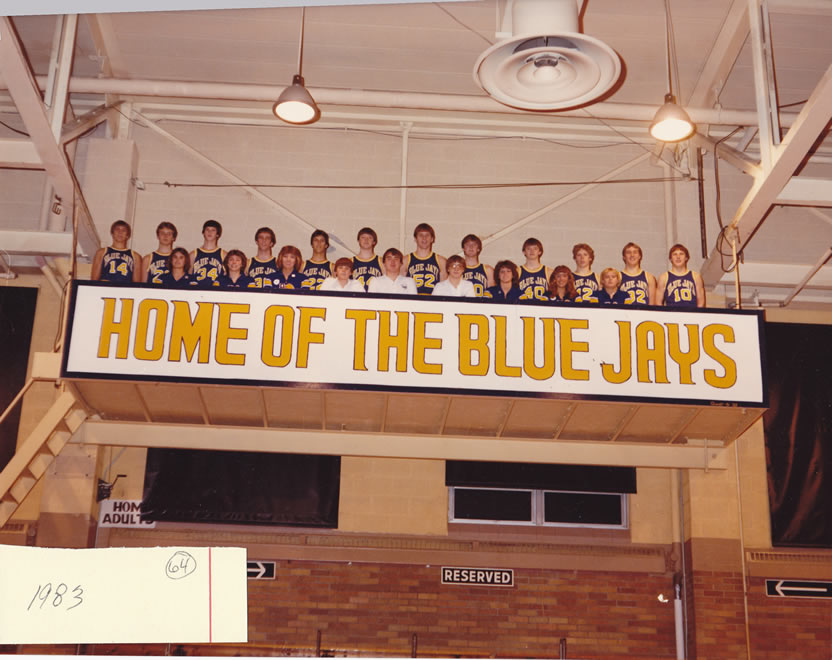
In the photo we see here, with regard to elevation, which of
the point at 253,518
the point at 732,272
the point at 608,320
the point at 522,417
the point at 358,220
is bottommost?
the point at 253,518

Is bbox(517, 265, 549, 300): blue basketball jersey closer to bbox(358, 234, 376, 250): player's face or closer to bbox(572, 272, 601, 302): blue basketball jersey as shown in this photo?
bbox(572, 272, 601, 302): blue basketball jersey

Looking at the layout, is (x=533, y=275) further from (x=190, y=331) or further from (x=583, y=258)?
(x=190, y=331)

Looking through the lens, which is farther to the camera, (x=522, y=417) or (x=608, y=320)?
(x=522, y=417)

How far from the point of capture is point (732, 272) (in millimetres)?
12422

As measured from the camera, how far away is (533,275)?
10867 mm

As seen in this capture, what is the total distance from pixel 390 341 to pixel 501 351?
1193 millimetres

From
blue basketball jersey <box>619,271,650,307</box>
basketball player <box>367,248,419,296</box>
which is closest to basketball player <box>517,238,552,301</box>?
blue basketball jersey <box>619,271,650,307</box>

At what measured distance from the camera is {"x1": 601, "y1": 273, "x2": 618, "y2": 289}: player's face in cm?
1053

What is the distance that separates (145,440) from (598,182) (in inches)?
324

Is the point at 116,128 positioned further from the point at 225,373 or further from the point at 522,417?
the point at 522,417

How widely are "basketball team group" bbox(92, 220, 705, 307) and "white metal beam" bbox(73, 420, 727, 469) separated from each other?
174cm

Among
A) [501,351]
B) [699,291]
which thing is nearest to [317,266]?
[501,351]

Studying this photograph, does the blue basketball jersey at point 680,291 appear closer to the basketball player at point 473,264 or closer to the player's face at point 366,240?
the basketball player at point 473,264

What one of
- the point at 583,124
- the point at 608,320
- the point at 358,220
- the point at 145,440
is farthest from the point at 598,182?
the point at 145,440
